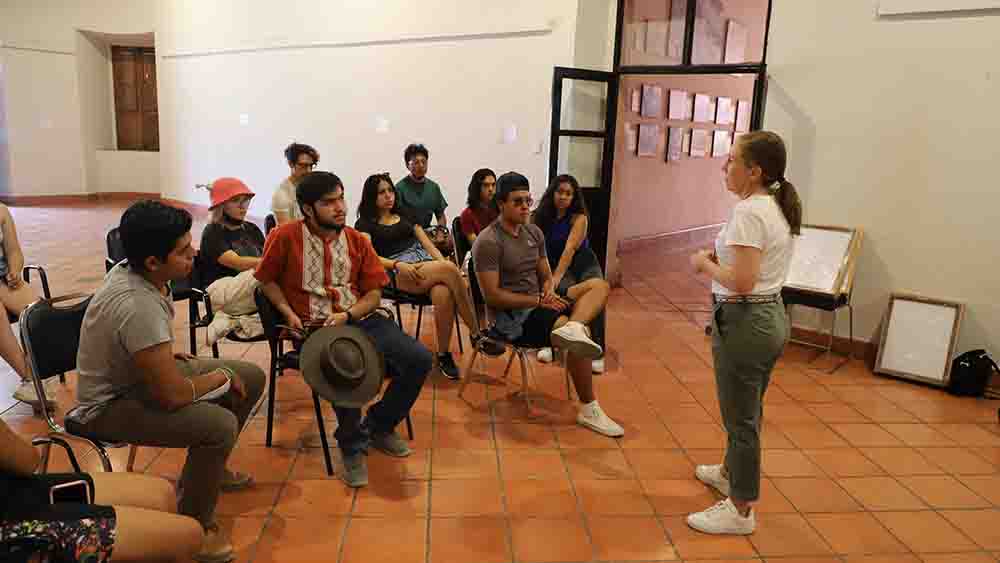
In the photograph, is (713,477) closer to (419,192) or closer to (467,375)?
(467,375)

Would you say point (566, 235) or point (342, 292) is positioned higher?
point (566, 235)

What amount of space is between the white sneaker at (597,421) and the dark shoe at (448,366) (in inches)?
33.4

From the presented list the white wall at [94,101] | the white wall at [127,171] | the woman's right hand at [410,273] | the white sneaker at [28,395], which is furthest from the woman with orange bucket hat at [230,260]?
the white wall at [127,171]

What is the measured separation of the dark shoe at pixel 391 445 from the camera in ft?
10.0

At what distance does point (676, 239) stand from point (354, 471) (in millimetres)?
6592

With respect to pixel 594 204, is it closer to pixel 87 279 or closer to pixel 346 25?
pixel 346 25

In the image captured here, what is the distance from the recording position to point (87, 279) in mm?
6164

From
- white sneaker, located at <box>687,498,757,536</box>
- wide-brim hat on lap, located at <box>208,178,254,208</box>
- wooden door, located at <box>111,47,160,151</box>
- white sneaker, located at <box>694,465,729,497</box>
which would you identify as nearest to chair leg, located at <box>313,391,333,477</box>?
wide-brim hat on lap, located at <box>208,178,254,208</box>

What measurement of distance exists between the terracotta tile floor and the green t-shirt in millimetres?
1234

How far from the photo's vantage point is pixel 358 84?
800 centimetres

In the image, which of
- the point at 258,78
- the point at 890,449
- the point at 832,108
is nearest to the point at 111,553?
the point at 890,449

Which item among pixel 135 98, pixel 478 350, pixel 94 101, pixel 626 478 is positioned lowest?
pixel 626 478

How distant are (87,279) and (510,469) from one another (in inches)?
192

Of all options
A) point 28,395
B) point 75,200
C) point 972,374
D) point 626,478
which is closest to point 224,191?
point 28,395
